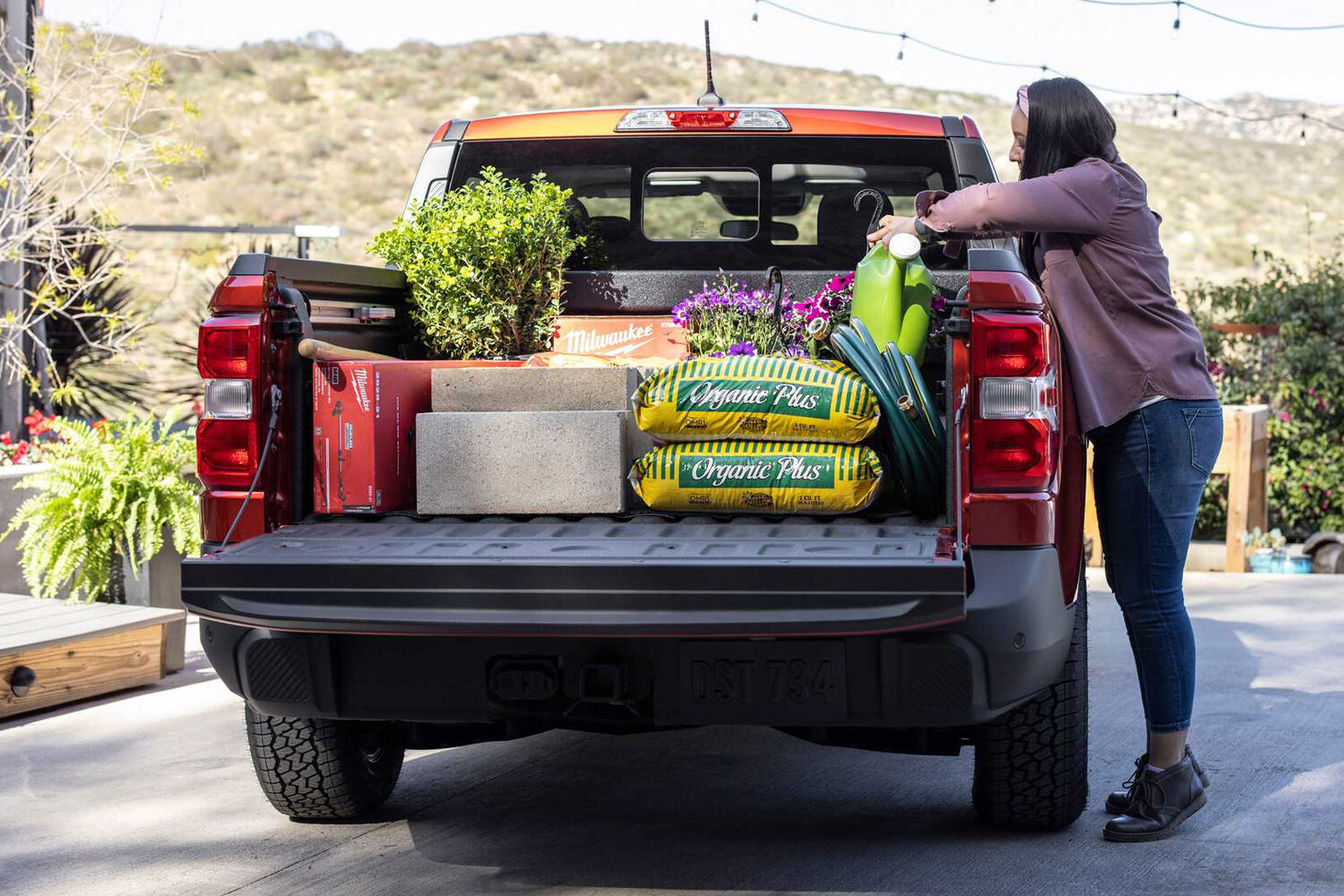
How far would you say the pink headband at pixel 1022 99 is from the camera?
4.42 metres

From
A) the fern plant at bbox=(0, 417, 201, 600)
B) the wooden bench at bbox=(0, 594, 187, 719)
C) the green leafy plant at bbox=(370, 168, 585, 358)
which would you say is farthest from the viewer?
the fern plant at bbox=(0, 417, 201, 600)

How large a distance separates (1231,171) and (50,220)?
4693cm

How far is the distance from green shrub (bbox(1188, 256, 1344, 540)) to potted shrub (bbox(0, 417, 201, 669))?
6727 mm

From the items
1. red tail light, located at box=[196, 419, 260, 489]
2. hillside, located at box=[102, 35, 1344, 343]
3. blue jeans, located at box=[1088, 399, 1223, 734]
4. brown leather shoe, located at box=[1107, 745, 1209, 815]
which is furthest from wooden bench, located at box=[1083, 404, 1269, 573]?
hillside, located at box=[102, 35, 1344, 343]

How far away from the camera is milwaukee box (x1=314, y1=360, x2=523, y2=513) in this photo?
402 cm

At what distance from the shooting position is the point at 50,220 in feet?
29.5

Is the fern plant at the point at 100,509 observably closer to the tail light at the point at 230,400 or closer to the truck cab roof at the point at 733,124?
the truck cab roof at the point at 733,124

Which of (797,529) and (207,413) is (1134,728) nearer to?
(797,529)

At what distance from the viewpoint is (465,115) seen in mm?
49594

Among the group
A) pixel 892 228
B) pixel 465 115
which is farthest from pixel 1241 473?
pixel 465 115

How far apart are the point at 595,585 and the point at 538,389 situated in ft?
2.96

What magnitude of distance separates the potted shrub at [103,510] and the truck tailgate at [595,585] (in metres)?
3.47

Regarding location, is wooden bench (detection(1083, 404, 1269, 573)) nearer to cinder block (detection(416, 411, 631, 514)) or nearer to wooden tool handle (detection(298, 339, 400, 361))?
cinder block (detection(416, 411, 631, 514))

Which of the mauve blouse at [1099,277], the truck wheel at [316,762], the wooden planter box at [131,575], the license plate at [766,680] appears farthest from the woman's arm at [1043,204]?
the wooden planter box at [131,575]
